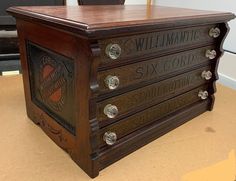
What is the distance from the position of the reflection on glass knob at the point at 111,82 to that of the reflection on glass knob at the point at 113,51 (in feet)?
0.16

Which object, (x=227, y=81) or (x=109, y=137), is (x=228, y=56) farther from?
(x=109, y=137)

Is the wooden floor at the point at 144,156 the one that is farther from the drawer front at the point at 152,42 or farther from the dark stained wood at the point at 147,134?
the drawer front at the point at 152,42

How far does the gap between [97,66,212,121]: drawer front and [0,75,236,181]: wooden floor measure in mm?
128

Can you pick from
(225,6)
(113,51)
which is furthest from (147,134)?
(225,6)

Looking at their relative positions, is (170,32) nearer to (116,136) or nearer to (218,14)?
(218,14)

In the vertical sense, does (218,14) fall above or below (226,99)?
above

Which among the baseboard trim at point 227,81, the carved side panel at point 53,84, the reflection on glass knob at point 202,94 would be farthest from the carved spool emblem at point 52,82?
the baseboard trim at point 227,81

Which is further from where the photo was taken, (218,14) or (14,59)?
(14,59)

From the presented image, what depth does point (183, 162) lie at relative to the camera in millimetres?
676

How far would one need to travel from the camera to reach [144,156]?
2.27 ft

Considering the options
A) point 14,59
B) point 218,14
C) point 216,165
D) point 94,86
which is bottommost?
point 216,165

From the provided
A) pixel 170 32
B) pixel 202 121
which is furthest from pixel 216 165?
pixel 170 32

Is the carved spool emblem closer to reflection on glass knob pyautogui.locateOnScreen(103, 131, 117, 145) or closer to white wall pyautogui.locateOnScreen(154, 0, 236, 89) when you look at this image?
reflection on glass knob pyautogui.locateOnScreen(103, 131, 117, 145)

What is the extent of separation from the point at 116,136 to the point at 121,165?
0.08 m
